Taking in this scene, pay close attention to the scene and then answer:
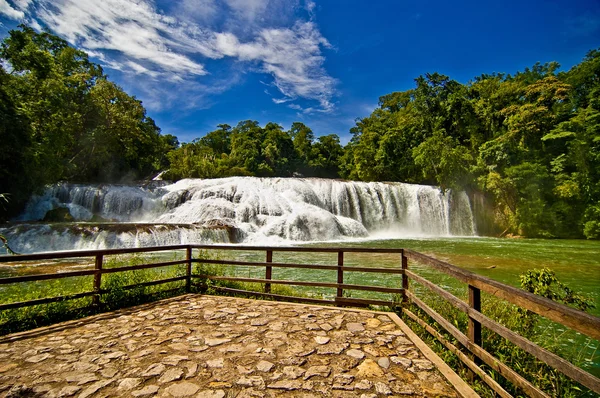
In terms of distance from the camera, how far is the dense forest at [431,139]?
22.9 m

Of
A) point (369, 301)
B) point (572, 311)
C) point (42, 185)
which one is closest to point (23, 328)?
point (369, 301)

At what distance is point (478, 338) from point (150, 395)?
338 centimetres

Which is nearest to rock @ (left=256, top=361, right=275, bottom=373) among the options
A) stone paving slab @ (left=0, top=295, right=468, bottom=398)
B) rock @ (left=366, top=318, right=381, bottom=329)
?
stone paving slab @ (left=0, top=295, right=468, bottom=398)

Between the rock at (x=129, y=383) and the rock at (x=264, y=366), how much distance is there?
124cm

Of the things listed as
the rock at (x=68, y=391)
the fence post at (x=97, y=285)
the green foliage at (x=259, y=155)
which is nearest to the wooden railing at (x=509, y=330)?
the rock at (x=68, y=391)

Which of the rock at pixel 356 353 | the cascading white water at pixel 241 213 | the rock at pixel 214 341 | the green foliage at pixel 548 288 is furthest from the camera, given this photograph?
the cascading white water at pixel 241 213

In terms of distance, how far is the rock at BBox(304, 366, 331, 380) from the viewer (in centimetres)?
327

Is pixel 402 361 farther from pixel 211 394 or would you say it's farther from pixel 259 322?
pixel 259 322

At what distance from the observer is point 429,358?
361cm

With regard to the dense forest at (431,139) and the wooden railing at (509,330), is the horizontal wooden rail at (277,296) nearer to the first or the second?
the wooden railing at (509,330)

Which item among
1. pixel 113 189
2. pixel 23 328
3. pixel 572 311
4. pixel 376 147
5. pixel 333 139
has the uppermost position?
pixel 333 139

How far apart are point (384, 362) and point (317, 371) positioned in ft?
2.76


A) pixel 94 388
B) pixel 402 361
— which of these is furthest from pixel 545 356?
pixel 94 388

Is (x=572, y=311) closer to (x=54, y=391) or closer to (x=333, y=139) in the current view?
(x=54, y=391)
